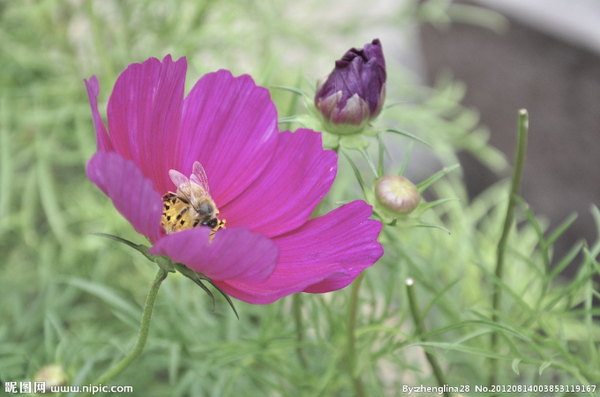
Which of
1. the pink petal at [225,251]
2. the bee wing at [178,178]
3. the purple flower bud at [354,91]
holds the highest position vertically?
the purple flower bud at [354,91]

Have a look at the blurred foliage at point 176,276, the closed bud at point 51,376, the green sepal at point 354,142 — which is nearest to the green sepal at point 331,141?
the green sepal at point 354,142

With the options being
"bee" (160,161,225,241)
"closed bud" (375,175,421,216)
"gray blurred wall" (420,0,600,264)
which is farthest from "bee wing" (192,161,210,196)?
"gray blurred wall" (420,0,600,264)

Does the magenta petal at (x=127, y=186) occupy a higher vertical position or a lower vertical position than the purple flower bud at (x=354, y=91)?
lower

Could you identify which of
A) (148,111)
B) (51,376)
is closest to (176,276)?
(51,376)

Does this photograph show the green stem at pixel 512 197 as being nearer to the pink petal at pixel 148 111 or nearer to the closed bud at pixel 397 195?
the closed bud at pixel 397 195

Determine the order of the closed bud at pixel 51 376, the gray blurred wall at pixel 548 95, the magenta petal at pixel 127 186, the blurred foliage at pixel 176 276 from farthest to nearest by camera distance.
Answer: the gray blurred wall at pixel 548 95 < the blurred foliage at pixel 176 276 < the closed bud at pixel 51 376 < the magenta petal at pixel 127 186

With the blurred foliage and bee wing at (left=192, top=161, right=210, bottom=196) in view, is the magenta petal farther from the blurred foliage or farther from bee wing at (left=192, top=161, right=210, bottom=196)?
the blurred foliage

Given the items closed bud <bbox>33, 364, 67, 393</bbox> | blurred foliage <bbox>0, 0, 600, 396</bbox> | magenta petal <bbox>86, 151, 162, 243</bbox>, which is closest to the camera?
magenta petal <bbox>86, 151, 162, 243</bbox>

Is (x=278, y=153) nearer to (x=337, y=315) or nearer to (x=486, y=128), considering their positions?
(x=337, y=315)

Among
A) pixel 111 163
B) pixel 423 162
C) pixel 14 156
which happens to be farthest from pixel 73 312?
pixel 423 162

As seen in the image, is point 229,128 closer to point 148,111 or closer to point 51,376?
point 148,111
